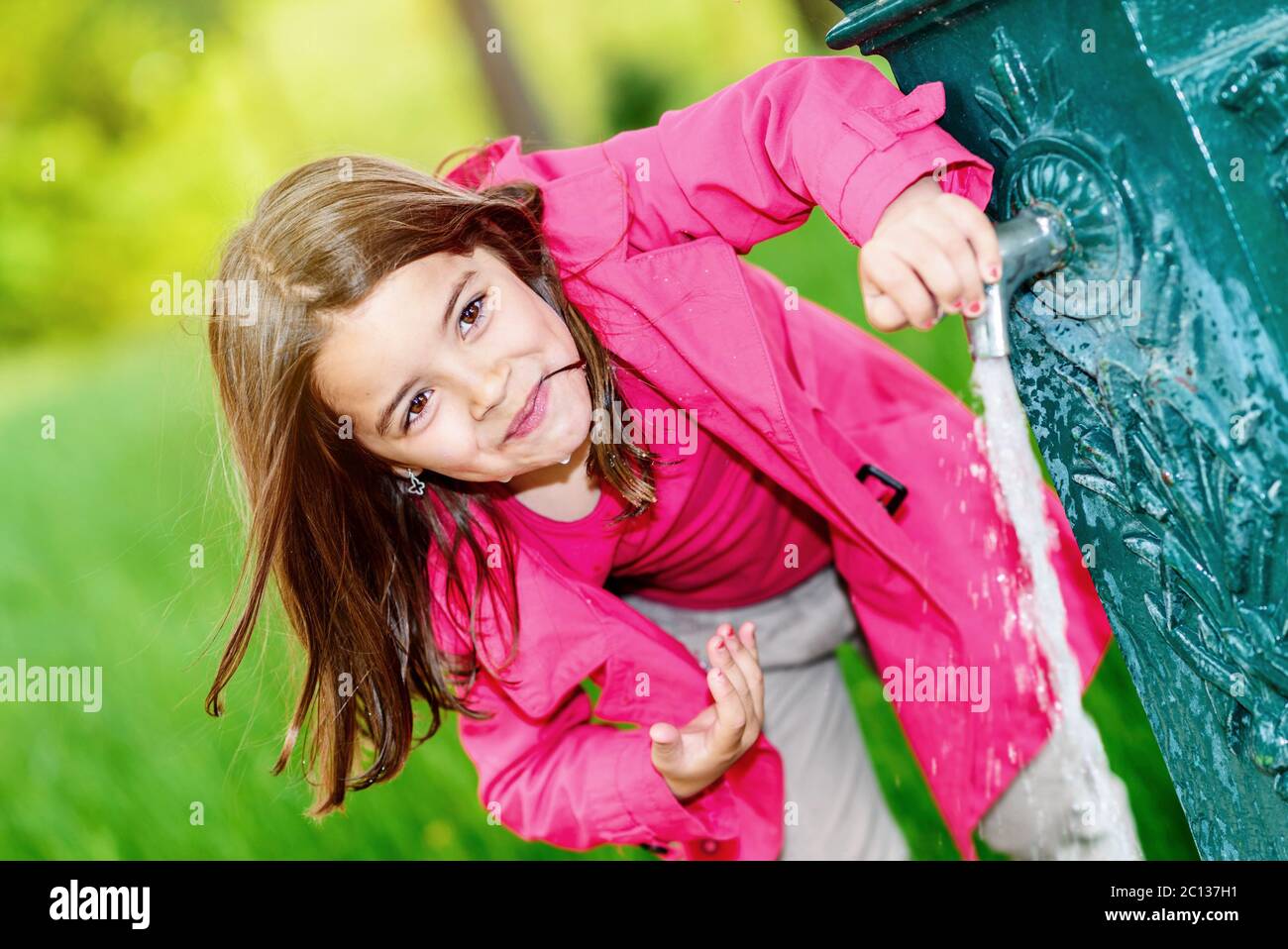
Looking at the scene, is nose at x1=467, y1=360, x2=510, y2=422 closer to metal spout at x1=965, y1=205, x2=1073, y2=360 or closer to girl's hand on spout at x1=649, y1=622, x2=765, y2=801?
girl's hand on spout at x1=649, y1=622, x2=765, y2=801

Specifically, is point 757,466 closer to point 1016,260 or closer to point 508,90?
point 1016,260

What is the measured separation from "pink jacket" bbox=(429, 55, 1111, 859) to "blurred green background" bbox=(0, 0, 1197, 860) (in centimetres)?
32

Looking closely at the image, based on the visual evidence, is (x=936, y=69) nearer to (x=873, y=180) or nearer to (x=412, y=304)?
(x=873, y=180)

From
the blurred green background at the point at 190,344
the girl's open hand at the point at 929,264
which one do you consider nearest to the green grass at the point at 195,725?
the blurred green background at the point at 190,344

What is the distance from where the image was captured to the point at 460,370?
48.8 inches

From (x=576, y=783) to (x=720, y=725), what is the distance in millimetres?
249

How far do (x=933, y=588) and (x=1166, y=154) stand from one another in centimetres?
72

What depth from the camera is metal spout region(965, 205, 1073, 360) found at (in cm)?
91

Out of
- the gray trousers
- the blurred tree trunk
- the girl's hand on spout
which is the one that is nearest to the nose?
the girl's hand on spout

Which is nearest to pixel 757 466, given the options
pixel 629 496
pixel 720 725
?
pixel 629 496

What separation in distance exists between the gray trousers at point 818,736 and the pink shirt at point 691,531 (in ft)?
0.10

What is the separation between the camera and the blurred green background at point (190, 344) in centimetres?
239

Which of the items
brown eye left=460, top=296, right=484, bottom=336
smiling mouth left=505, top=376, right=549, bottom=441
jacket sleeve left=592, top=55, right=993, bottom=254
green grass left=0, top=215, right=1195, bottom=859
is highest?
jacket sleeve left=592, top=55, right=993, bottom=254
